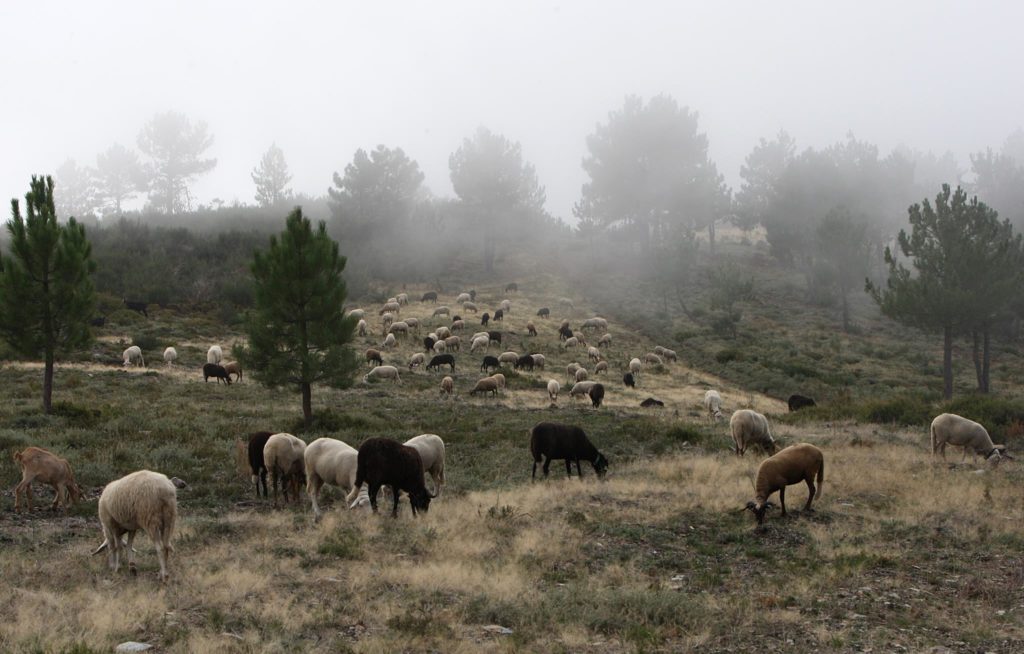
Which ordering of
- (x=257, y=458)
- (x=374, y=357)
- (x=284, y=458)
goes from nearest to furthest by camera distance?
(x=284, y=458), (x=257, y=458), (x=374, y=357)

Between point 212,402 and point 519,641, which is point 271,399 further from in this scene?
point 519,641

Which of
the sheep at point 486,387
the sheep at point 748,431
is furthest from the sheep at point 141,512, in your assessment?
the sheep at point 486,387

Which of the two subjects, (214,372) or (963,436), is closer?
(963,436)

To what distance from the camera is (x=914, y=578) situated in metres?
10.2

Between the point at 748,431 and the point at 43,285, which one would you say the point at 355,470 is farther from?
the point at 43,285

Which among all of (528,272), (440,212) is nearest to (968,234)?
(528,272)

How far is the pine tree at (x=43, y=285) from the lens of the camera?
73.3ft

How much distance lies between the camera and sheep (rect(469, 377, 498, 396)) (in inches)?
1299

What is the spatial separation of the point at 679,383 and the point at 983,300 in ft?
54.1

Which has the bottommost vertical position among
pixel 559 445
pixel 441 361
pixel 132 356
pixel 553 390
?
pixel 553 390

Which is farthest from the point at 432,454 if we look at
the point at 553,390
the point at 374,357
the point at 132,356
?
the point at 132,356

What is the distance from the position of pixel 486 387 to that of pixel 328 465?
19411 millimetres

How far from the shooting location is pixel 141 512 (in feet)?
30.5

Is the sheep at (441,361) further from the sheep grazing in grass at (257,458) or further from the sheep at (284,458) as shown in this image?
the sheep at (284,458)
